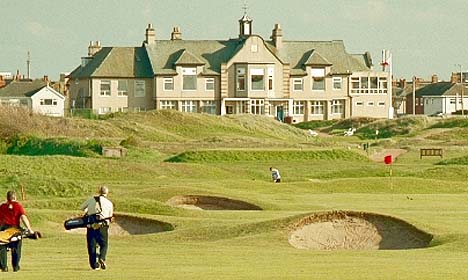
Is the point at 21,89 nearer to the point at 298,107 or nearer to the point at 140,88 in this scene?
the point at 140,88

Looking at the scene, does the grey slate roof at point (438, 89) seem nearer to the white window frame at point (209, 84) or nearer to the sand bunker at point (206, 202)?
the white window frame at point (209, 84)

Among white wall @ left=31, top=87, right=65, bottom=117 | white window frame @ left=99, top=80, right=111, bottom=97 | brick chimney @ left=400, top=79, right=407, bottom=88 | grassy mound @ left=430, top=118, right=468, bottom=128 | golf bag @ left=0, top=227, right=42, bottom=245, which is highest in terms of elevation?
brick chimney @ left=400, top=79, right=407, bottom=88

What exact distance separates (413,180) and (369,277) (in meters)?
34.0

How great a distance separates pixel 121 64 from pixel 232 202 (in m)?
82.2

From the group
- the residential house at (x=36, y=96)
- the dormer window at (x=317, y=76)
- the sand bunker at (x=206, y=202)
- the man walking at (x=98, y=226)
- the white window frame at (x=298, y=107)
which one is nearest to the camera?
the man walking at (x=98, y=226)

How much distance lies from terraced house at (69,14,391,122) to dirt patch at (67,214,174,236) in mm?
85536

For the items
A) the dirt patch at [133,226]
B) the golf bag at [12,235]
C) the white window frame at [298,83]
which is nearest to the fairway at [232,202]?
the dirt patch at [133,226]

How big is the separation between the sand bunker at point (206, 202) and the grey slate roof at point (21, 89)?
89.1 meters

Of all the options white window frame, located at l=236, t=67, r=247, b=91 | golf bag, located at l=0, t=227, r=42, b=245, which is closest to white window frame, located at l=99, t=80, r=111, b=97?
white window frame, located at l=236, t=67, r=247, b=91

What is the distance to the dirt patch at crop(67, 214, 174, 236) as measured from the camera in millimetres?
37344

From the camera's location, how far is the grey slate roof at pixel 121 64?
125562 mm

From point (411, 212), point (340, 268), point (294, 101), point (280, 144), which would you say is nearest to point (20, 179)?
point (411, 212)

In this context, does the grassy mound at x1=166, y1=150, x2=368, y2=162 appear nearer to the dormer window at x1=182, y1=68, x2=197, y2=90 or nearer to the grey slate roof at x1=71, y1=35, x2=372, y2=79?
the dormer window at x1=182, y1=68, x2=197, y2=90

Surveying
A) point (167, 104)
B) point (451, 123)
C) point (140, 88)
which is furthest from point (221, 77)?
point (451, 123)
